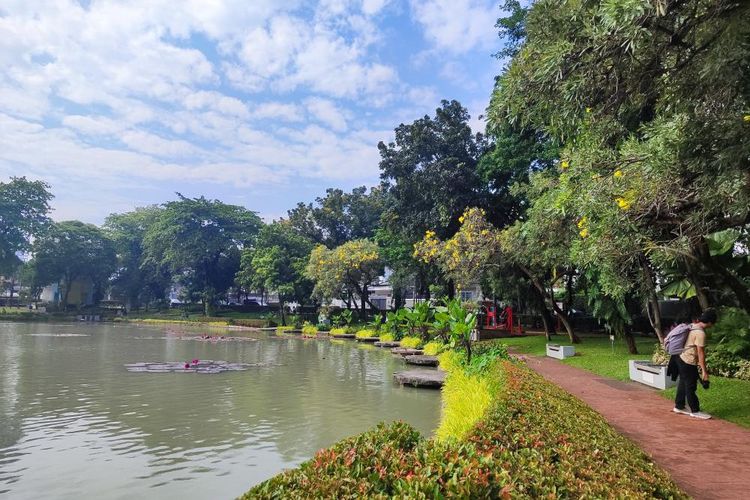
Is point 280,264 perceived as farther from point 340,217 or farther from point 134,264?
point 134,264

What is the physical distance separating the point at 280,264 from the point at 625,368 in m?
33.9

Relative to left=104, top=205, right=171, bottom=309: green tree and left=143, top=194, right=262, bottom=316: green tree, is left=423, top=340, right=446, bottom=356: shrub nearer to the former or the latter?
left=143, top=194, right=262, bottom=316: green tree

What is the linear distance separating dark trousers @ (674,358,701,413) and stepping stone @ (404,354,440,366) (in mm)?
10861

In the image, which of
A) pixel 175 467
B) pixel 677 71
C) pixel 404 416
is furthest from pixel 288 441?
pixel 677 71

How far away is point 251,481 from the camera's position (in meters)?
6.70

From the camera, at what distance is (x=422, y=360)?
19.4 meters

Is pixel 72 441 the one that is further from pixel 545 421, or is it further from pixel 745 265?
pixel 745 265

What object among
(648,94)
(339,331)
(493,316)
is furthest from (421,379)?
(339,331)

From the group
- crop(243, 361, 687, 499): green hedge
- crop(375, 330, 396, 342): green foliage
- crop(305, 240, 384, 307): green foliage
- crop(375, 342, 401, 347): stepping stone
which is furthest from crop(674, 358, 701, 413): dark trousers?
crop(305, 240, 384, 307): green foliage

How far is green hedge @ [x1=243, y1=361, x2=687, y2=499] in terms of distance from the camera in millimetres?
3145

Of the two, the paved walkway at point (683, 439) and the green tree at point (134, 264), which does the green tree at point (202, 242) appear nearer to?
the green tree at point (134, 264)

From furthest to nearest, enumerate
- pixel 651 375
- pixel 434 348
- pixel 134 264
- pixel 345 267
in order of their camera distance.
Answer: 1. pixel 134 264
2. pixel 345 267
3. pixel 434 348
4. pixel 651 375

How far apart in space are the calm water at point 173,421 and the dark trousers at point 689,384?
13.7ft

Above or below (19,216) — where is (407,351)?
below
